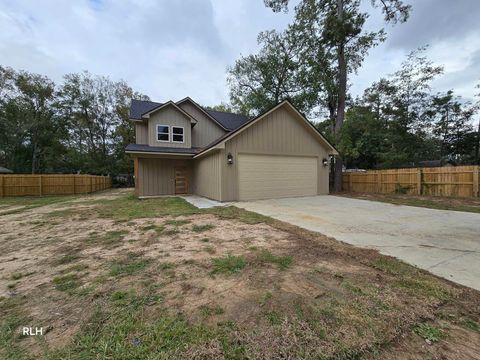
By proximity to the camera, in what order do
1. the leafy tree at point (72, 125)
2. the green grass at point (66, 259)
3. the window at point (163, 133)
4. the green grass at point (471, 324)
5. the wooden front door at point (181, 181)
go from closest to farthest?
the green grass at point (471, 324), the green grass at point (66, 259), the window at point (163, 133), the wooden front door at point (181, 181), the leafy tree at point (72, 125)

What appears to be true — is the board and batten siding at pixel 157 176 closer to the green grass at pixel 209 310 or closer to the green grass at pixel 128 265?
the green grass at pixel 128 265

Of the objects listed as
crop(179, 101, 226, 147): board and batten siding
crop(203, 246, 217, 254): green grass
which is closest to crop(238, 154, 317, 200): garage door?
crop(179, 101, 226, 147): board and batten siding

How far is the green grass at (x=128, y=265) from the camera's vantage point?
2.99 m

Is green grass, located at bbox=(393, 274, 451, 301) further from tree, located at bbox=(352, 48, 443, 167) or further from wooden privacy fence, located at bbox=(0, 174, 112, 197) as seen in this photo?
tree, located at bbox=(352, 48, 443, 167)

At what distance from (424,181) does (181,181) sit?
14375 mm

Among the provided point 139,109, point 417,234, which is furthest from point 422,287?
point 139,109

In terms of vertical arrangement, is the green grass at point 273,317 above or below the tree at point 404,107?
below

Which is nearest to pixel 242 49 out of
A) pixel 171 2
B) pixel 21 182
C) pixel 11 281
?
pixel 171 2

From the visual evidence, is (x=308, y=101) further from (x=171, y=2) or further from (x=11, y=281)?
(x=11, y=281)

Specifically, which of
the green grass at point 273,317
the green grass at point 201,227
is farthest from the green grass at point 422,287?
the green grass at point 201,227

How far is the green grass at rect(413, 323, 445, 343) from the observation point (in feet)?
5.83

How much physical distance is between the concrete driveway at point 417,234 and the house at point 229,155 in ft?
12.7

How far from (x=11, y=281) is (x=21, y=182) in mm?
17113

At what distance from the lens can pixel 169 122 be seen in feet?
46.4
